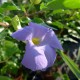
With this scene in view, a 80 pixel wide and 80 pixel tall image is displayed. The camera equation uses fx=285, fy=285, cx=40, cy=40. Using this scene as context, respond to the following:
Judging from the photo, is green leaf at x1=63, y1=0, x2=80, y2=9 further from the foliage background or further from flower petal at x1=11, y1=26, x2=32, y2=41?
flower petal at x1=11, y1=26, x2=32, y2=41

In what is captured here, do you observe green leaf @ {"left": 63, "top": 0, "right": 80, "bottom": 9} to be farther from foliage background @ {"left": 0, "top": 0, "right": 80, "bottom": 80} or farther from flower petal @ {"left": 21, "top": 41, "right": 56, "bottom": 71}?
flower petal @ {"left": 21, "top": 41, "right": 56, "bottom": 71}

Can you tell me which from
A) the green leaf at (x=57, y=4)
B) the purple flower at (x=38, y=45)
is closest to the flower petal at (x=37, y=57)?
the purple flower at (x=38, y=45)

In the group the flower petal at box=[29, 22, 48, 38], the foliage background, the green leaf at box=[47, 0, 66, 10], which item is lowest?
the foliage background

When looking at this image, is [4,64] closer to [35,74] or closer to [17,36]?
[35,74]

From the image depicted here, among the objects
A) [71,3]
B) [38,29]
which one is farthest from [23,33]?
[71,3]

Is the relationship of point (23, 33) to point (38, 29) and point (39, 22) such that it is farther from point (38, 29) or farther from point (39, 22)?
point (39, 22)

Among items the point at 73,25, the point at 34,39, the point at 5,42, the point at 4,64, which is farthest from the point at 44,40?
the point at 73,25

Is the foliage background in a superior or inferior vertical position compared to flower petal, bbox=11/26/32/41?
inferior

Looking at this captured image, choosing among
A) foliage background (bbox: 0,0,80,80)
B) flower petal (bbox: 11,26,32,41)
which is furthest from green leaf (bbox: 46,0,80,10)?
flower petal (bbox: 11,26,32,41)
